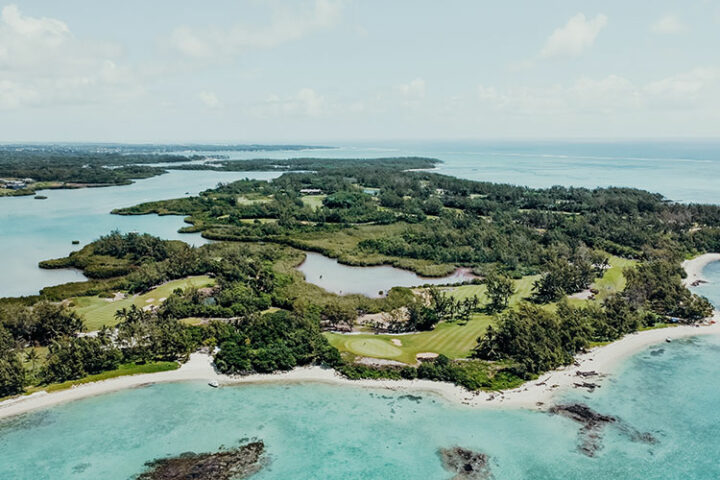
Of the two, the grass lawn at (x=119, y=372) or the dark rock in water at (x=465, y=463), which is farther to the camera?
the grass lawn at (x=119, y=372)

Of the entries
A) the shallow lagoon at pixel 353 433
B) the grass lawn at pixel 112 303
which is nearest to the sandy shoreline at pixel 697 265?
the shallow lagoon at pixel 353 433

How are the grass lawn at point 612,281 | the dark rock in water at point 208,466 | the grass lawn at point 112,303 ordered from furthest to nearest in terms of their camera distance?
the grass lawn at point 612,281, the grass lawn at point 112,303, the dark rock in water at point 208,466

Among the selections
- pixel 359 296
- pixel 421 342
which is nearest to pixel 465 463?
pixel 421 342

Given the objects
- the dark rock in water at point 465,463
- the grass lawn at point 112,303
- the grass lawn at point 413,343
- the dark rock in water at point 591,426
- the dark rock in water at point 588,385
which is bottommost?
the dark rock in water at point 465,463

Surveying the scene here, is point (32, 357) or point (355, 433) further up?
point (32, 357)

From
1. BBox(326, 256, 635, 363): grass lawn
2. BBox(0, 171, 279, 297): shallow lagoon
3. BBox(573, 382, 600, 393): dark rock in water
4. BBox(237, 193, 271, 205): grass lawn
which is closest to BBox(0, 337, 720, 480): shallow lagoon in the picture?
BBox(573, 382, 600, 393): dark rock in water

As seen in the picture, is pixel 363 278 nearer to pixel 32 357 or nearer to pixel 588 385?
pixel 588 385

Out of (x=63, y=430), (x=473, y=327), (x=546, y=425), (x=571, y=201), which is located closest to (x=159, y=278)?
(x=63, y=430)

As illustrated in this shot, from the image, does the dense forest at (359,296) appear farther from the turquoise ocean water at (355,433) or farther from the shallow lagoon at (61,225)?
the shallow lagoon at (61,225)
